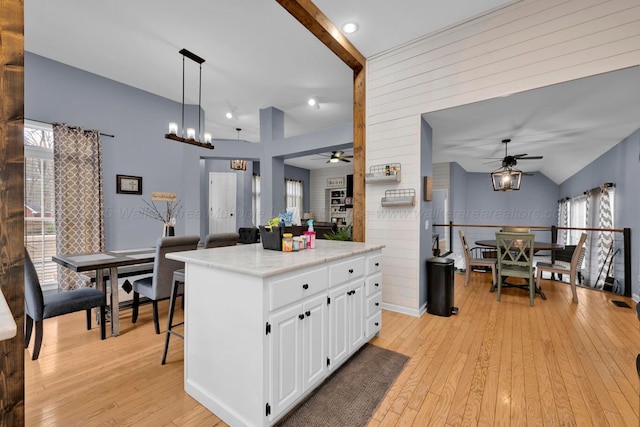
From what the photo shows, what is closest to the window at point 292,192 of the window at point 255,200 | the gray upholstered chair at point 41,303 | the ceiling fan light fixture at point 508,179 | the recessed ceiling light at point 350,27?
the window at point 255,200

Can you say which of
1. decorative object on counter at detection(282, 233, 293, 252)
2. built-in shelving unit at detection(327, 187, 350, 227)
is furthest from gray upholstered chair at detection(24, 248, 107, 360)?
built-in shelving unit at detection(327, 187, 350, 227)

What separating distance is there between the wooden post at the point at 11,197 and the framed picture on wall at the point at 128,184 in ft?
12.1

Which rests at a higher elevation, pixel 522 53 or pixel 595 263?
pixel 522 53

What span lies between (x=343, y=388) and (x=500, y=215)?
9566 mm

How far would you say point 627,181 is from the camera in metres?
4.23

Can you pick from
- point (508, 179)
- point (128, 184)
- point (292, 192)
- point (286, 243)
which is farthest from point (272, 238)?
point (292, 192)

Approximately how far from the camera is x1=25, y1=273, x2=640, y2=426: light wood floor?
1669mm

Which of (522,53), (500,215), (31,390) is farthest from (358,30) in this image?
(500,215)

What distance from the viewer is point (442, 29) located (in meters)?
3.02

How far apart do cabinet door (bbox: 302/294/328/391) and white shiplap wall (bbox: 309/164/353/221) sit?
862 cm

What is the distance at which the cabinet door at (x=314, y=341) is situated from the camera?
169 centimetres

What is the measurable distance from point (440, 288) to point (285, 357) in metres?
2.40

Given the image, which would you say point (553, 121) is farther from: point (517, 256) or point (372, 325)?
point (372, 325)

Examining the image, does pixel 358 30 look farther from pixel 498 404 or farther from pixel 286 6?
pixel 498 404
